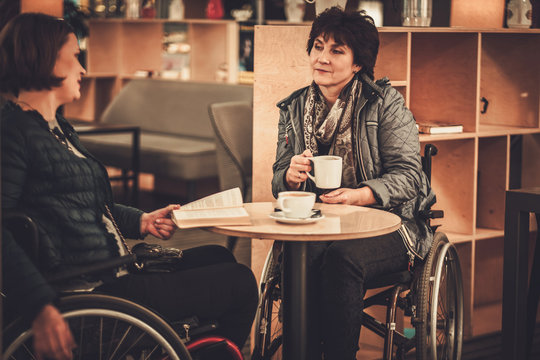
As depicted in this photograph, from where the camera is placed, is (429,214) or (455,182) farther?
(455,182)

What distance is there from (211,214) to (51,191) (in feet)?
1.49

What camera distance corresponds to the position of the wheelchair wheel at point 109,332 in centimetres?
179

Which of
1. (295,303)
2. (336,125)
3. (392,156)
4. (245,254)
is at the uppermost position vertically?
(336,125)

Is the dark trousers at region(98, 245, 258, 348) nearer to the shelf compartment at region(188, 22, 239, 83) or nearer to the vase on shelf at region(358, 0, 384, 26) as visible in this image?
the shelf compartment at region(188, 22, 239, 83)

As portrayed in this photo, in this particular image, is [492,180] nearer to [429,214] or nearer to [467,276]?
[467,276]

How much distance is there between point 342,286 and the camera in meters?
2.38

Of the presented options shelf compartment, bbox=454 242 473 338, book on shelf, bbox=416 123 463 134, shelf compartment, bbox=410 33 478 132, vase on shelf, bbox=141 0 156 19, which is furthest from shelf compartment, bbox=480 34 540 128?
vase on shelf, bbox=141 0 156 19

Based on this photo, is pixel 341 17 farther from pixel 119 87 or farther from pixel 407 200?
pixel 119 87

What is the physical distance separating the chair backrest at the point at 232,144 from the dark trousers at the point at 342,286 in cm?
201

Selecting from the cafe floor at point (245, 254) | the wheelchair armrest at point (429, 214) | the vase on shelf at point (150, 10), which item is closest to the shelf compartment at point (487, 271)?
the cafe floor at point (245, 254)

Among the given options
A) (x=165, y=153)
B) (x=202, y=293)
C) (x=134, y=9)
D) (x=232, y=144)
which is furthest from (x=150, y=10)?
(x=202, y=293)

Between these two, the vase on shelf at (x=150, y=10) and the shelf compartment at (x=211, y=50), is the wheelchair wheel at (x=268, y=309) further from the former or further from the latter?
the vase on shelf at (x=150, y=10)

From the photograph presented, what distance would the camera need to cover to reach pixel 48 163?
192 centimetres

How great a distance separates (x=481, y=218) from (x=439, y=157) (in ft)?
→ 1.48
